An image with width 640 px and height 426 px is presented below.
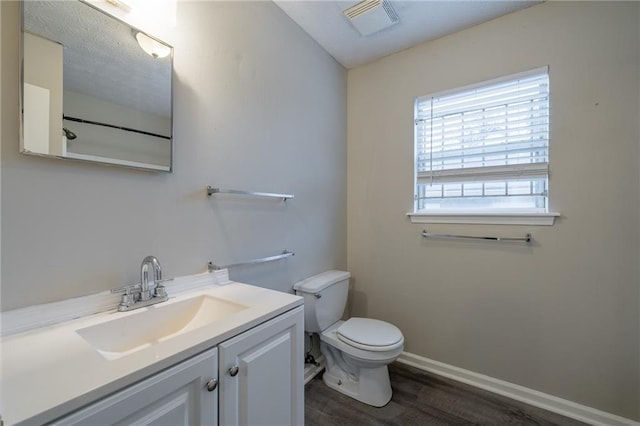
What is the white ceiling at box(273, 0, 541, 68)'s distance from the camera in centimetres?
172

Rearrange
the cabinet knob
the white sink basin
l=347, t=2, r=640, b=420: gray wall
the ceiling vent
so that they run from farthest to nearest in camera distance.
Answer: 1. the ceiling vent
2. l=347, t=2, r=640, b=420: gray wall
3. the white sink basin
4. the cabinet knob

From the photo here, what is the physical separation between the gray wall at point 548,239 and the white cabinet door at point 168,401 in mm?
1725

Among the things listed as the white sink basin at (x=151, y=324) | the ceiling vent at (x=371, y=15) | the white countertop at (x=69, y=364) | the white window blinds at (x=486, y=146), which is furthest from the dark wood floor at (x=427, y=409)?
the ceiling vent at (x=371, y=15)

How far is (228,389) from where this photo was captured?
859 millimetres

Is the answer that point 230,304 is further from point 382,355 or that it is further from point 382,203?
point 382,203

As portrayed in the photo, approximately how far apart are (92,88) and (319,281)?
155cm

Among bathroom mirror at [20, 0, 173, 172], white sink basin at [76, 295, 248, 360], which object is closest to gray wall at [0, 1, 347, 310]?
bathroom mirror at [20, 0, 173, 172]

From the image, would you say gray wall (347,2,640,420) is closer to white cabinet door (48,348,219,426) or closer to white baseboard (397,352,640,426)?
white baseboard (397,352,640,426)

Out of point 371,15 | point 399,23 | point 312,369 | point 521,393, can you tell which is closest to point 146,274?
point 312,369

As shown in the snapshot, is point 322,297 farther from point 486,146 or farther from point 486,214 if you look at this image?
point 486,146

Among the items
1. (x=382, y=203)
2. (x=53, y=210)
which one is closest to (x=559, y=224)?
(x=382, y=203)

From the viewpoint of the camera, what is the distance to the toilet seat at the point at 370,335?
1.67m

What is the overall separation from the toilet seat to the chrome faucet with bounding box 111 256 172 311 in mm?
1132

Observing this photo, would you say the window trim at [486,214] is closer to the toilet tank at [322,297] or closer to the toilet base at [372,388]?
the toilet tank at [322,297]
